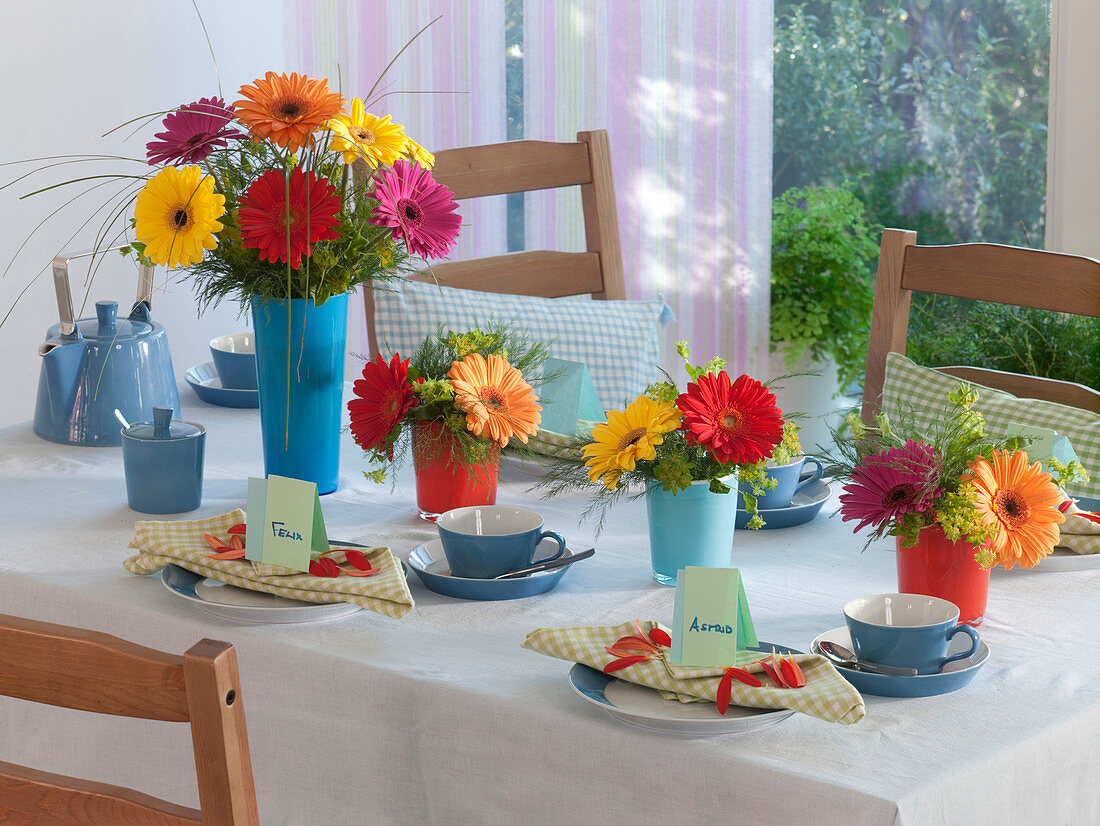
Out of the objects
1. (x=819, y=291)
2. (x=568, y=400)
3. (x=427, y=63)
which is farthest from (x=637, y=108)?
(x=568, y=400)

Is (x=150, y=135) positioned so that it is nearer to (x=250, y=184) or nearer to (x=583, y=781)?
(x=250, y=184)

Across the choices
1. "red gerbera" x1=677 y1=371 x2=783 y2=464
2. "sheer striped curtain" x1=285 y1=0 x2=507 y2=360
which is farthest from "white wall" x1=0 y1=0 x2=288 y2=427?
"red gerbera" x1=677 y1=371 x2=783 y2=464

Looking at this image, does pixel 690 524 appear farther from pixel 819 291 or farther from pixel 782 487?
pixel 819 291

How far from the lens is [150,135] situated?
2941 mm

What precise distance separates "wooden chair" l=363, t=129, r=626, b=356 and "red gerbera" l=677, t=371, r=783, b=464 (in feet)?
3.26

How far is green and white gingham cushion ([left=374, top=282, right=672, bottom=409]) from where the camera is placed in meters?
1.89

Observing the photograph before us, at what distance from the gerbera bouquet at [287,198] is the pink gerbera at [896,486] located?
54cm

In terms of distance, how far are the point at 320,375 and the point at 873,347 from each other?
2.85 feet

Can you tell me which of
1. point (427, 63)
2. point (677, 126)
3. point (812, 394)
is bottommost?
point (812, 394)

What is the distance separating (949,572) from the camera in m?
1.11

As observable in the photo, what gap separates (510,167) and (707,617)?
4.34 feet

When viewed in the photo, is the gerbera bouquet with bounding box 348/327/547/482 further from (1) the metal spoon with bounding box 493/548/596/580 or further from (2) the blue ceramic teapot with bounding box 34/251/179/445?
(2) the blue ceramic teapot with bounding box 34/251/179/445

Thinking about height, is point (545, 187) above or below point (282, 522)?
above

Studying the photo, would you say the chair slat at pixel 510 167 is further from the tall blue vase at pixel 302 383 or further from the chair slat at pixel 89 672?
the chair slat at pixel 89 672
